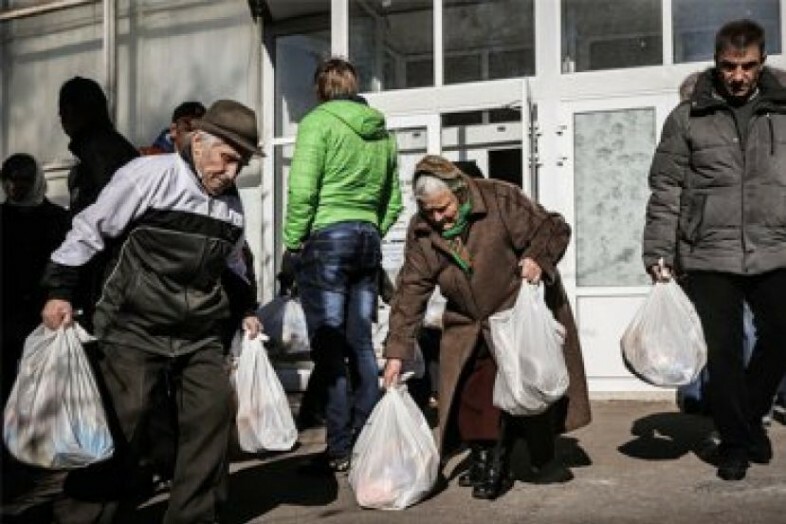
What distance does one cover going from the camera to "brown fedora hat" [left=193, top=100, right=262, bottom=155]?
3.70m

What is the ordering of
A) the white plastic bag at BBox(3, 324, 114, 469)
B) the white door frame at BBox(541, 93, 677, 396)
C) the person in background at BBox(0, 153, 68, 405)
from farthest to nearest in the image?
the white door frame at BBox(541, 93, 677, 396), the person in background at BBox(0, 153, 68, 405), the white plastic bag at BBox(3, 324, 114, 469)

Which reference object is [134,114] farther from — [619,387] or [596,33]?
[619,387]

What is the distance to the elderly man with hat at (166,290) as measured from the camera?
3686 millimetres

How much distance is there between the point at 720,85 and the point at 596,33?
380 cm

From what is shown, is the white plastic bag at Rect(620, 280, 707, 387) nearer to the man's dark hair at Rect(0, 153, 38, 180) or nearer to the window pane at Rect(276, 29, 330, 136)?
the man's dark hair at Rect(0, 153, 38, 180)

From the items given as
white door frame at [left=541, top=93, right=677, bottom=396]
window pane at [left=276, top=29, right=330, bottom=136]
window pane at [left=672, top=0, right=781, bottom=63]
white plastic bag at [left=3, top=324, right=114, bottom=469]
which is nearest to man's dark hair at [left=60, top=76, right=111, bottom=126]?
white plastic bag at [left=3, top=324, right=114, bottom=469]

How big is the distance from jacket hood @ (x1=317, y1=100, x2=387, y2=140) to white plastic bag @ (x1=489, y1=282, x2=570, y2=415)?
4.18ft

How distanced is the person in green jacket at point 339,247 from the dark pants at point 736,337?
1.57 metres

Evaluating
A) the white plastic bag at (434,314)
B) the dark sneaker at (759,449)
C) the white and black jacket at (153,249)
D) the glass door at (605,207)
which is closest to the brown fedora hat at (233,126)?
the white and black jacket at (153,249)

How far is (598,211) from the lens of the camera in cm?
821

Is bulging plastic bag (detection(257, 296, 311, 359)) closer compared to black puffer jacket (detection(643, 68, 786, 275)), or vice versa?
black puffer jacket (detection(643, 68, 786, 275))

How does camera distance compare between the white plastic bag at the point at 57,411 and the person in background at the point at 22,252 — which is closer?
the white plastic bag at the point at 57,411

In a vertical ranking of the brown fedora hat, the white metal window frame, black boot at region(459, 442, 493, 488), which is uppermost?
the white metal window frame

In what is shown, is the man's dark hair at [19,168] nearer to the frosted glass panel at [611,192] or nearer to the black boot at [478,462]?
the black boot at [478,462]
